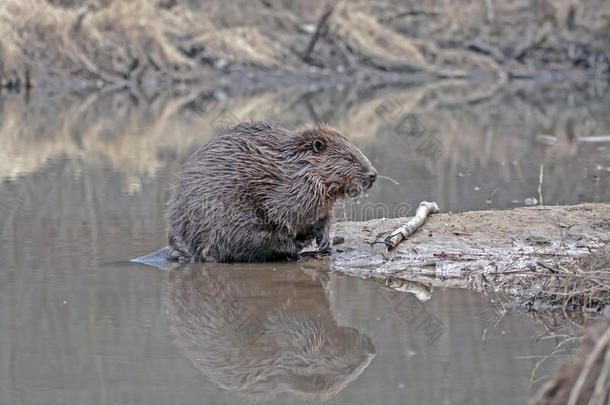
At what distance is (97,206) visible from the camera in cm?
853

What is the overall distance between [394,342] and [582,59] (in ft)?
69.1

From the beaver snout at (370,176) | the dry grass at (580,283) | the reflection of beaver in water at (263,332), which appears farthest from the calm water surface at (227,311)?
the beaver snout at (370,176)

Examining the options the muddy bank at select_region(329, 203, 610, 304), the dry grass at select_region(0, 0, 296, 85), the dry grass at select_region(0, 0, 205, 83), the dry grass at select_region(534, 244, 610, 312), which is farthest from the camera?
the dry grass at select_region(0, 0, 296, 85)

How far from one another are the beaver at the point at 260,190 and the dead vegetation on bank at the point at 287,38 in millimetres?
12985

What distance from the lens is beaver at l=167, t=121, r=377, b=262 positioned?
6355mm

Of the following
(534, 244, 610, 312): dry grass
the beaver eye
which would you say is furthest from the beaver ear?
(534, 244, 610, 312): dry grass

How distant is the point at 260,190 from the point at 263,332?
1.49 meters

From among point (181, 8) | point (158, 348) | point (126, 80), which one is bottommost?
point (158, 348)

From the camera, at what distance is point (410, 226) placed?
21.7 ft

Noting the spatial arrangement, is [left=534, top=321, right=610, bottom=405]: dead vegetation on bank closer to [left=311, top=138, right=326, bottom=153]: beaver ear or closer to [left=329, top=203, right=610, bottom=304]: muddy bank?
[left=329, top=203, right=610, bottom=304]: muddy bank

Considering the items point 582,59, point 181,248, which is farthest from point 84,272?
point 582,59

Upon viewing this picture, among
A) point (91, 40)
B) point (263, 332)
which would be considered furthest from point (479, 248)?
point (91, 40)

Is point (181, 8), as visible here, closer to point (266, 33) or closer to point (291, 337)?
point (266, 33)

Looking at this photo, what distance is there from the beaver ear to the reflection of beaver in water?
0.75 m
